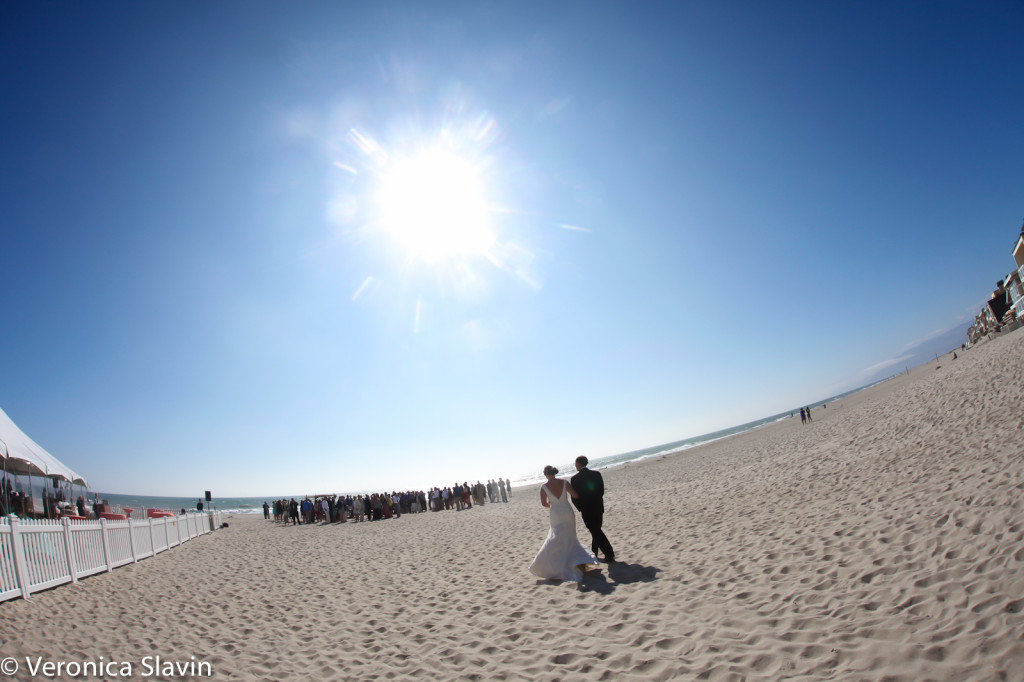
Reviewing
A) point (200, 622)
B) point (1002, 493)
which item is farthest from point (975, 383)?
point (200, 622)

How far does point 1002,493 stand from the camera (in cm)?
554

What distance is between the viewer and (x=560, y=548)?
6.43 metres

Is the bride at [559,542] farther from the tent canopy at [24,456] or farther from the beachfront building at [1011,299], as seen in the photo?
the beachfront building at [1011,299]

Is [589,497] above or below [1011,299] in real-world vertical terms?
below

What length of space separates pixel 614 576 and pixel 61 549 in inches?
406

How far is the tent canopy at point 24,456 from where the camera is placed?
12550 millimetres

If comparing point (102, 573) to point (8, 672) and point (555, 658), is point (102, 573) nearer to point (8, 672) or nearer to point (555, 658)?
point (8, 672)

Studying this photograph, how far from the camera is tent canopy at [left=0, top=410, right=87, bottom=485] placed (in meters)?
12.6

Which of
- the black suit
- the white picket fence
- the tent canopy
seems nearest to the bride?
the black suit

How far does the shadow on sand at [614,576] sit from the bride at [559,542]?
0.65ft

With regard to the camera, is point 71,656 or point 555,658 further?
point 71,656

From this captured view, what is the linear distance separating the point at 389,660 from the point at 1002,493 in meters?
7.96

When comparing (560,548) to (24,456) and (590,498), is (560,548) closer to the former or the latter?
(590,498)

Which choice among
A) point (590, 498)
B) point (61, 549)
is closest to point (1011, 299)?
point (590, 498)
